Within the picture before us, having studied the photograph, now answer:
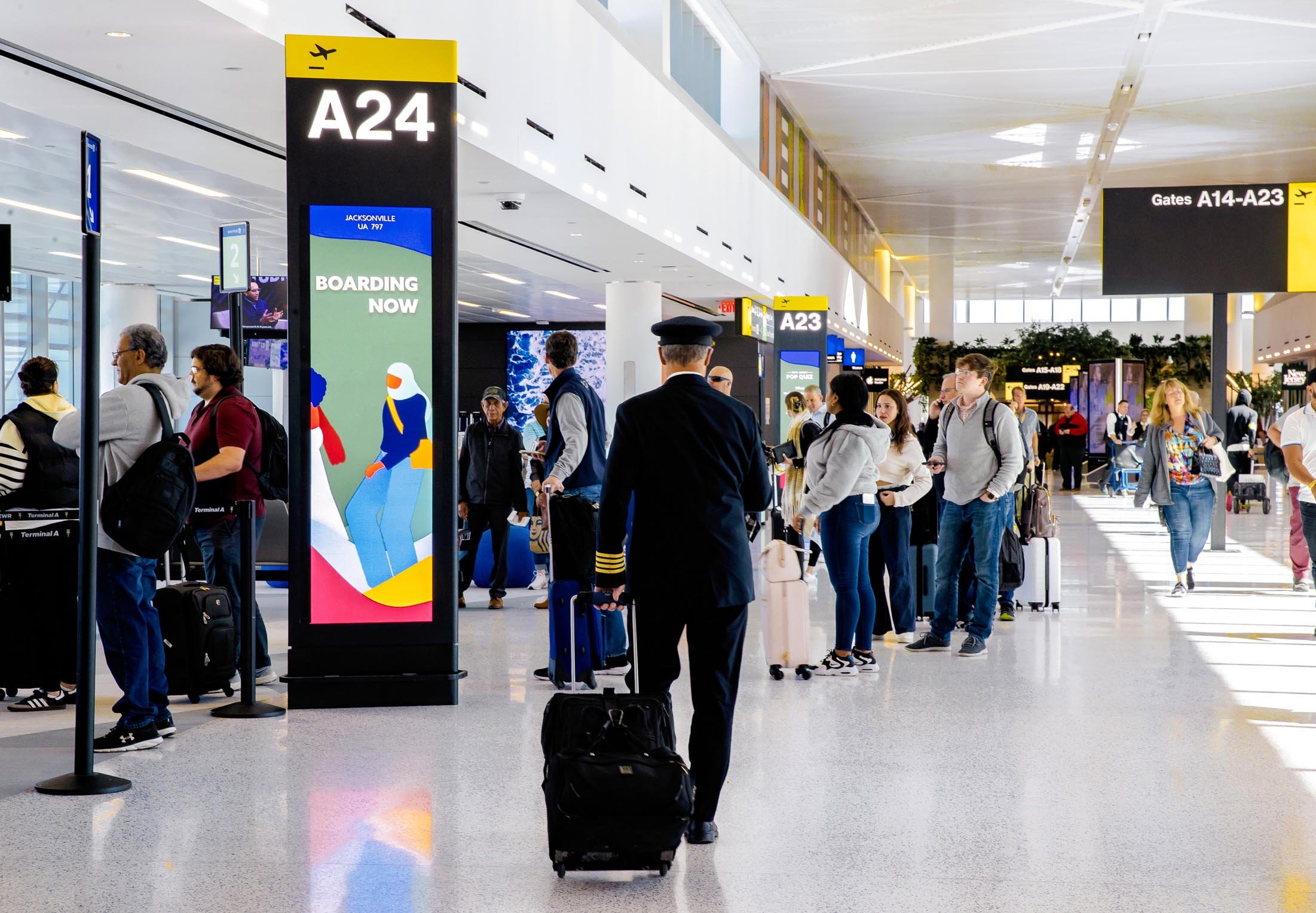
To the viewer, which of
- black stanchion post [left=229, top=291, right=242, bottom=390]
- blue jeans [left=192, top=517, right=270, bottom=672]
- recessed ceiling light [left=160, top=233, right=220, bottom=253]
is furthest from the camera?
recessed ceiling light [left=160, top=233, right=220, bottom=253]

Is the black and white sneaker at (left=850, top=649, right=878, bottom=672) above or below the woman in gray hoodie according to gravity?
below

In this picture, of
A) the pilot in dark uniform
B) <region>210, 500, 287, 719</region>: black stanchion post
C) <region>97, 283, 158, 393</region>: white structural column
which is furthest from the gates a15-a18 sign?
<region>97, 283, 158, 393</region>: white structural column

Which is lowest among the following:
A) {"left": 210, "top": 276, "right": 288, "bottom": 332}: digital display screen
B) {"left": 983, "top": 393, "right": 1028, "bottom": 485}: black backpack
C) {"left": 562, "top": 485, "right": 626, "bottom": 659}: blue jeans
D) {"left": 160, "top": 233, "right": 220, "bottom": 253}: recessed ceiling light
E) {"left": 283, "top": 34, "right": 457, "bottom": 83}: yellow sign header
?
{"left": 562, "top": 485, "right": 626, "bottom": 659}: blue jeans

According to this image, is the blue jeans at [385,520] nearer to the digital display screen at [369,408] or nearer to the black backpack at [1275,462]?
the digital display screen at [369,408]

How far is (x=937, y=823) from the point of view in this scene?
4234 mm

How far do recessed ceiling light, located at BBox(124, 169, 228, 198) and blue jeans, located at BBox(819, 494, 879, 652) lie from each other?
6974 mm

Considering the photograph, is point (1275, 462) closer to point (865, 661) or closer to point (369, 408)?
point (865, 661)

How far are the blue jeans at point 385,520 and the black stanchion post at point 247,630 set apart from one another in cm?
44

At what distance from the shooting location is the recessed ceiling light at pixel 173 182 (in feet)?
36.1

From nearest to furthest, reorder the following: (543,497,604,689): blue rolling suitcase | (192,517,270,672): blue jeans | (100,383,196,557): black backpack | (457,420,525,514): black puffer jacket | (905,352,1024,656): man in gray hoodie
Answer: (100,383,196,557): black backpack
(192,517,270,672): blue jeans
(543,497,604,689): blue rolling suitcase
(905,352,1024,656): man in gray hoodie
(457,420,525,514): black puffer jacket

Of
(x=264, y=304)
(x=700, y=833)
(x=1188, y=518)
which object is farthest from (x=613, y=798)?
(x=264, y=304)

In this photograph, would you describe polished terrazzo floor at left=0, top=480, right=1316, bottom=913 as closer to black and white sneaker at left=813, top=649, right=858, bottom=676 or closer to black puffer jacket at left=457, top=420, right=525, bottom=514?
black and white sneaker at left=813, top=649, right=858, bottom=676

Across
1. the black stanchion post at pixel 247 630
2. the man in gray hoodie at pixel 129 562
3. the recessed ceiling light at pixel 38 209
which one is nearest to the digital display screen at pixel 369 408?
the black stanchion post at pixel 247 630

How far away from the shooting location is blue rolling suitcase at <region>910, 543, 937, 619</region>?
8.98m
